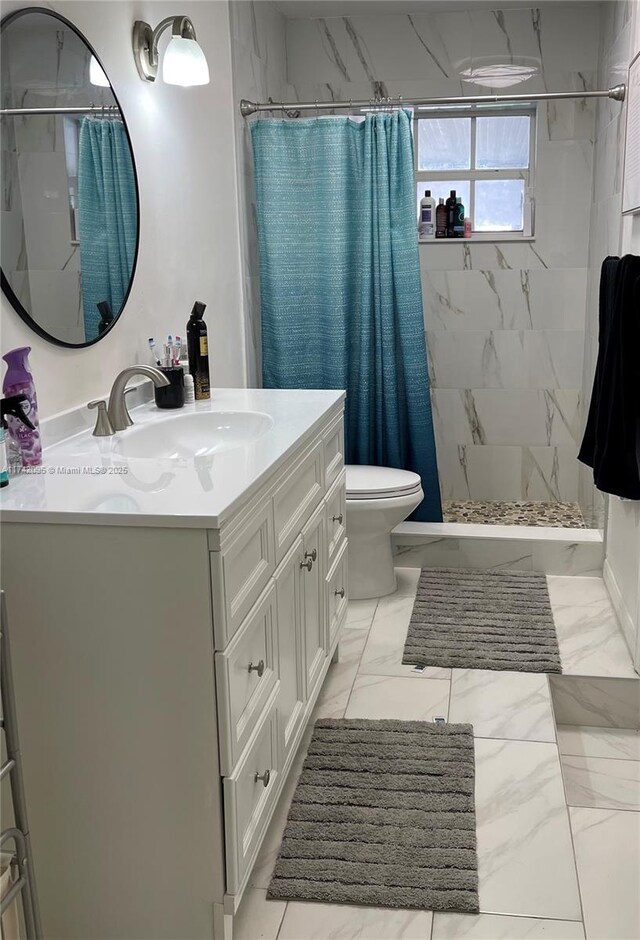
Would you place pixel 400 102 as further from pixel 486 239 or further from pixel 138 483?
pixel 138 483

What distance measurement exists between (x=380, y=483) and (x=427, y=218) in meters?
1.57

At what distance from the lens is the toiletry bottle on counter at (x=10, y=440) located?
1.58m

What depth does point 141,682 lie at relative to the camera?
1509 millimetres

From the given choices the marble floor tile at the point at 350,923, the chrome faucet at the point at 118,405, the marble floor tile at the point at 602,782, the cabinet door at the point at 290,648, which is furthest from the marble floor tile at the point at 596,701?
the chrome faucet at the point at 118,405

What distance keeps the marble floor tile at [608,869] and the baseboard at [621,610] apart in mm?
624

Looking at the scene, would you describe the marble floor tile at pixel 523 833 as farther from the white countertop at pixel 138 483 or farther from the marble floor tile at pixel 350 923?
the white countertop at pixel 138 483

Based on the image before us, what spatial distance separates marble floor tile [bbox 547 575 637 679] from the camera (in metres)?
2.74

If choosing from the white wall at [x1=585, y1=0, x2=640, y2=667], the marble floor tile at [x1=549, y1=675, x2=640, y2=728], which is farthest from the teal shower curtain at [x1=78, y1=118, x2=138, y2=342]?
the marble floor tile at [x1=549, y1=675, x2=640, y2=728]

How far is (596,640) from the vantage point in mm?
2932

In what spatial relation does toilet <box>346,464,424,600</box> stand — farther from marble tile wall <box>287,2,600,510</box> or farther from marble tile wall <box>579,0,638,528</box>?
marble tile wall <box>287,2,600,510</box>

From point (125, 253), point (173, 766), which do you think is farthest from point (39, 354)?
point (173, 766)

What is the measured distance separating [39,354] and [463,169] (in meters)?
2.84

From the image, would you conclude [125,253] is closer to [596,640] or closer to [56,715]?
[56,715]

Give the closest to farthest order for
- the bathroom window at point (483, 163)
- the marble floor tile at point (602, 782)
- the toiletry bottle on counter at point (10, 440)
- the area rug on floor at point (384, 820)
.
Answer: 1. the toiletry bottle on counter at point (10, 440)
2. the area rug on floor at point (384, 820)
3. the marble floor tile at point (602, 782)
4. the bathroom window at point (483, 163)
